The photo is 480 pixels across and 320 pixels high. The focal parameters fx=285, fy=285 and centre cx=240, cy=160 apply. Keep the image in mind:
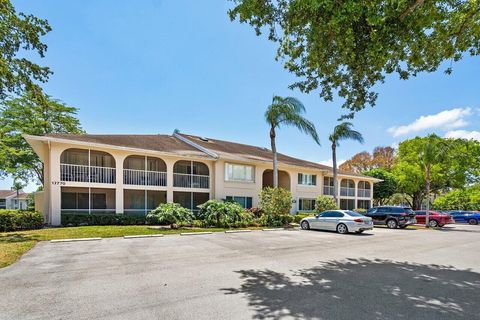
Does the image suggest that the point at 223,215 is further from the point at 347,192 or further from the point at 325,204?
the point at 347,192

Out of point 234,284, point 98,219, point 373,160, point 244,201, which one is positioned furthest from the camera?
point 373,160

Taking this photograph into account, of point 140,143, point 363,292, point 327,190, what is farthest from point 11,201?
point 363,292

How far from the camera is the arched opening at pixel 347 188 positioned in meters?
33.3

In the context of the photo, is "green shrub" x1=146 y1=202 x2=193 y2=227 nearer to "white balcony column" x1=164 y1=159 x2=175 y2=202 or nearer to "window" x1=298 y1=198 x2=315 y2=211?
"white balcony column" x1=164 y1=159 x2=175 y2=202

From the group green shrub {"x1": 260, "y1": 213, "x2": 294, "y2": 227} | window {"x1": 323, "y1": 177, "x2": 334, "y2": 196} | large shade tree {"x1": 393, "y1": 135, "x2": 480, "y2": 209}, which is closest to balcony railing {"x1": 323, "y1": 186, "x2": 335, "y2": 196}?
window {"x1": 323, "y1": 177, "x2": 334, "y2": 196}

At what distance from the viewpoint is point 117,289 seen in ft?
18.8

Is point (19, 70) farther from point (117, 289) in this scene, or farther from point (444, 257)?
point (444, 257)

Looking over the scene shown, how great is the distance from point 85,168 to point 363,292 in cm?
1759

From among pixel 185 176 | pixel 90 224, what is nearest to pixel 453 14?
pixel 185 176

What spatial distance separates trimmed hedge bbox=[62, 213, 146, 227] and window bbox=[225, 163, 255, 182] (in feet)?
25.4

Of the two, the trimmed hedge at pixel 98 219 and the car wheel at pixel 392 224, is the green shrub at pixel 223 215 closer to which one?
the trimmed hedge at pixel 98 219

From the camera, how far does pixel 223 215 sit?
1841 cm

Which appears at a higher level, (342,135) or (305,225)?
(342,135)

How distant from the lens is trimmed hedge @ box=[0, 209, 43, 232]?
14.2m
